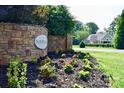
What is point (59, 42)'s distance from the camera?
1411 cm

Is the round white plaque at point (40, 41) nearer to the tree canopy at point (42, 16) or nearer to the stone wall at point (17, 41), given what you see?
the stone wall at point (17, 41)

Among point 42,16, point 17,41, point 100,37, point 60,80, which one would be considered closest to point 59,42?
point 42,16

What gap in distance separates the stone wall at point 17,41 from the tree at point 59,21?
13.2ft

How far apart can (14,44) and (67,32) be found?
594 centimetres

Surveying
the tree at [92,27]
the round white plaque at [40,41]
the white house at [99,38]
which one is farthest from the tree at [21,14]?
the tree at [92,27]

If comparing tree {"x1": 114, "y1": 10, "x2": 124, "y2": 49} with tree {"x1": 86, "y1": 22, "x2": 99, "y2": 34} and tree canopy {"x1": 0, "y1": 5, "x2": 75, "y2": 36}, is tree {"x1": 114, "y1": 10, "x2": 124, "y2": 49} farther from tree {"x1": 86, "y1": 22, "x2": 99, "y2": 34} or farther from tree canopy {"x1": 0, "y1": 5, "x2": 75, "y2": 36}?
tree {"x1": 86, "y1": 22, "x2": 99, "y2": 34}

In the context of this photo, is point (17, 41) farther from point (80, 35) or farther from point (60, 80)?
point (80, 35)

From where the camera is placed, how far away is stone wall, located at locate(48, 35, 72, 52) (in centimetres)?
1357

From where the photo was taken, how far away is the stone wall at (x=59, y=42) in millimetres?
13570

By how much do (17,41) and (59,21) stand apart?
5499 mm

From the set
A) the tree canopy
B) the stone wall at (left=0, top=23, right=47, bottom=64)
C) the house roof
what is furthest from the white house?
the stone wall at (left=0, top=23, right=47, bottom=64)

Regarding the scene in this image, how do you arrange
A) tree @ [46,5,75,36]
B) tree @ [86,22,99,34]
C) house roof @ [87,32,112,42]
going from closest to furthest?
tree @ [46,5,75,36] < house roof @ [87,32,112,42] < tree @ [86,22,99,34]

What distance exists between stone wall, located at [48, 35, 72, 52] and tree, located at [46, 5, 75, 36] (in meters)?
0.24
